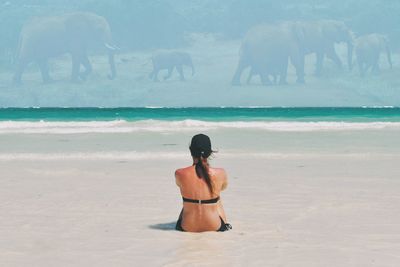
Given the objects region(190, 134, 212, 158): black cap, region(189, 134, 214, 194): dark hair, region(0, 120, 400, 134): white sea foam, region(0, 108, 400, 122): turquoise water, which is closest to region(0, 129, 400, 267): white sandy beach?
region(189, 134, 214, 194): dark hair

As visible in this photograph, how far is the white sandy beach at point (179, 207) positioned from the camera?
205 inches

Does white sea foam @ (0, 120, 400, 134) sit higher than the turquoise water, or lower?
higher

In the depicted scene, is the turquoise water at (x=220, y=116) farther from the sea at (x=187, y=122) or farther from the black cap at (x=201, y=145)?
the black cap at (x=201, y=145)

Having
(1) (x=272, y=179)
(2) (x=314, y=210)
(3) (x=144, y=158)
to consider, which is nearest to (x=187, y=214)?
(2) (x=314, y=210)

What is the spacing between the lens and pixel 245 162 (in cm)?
1273

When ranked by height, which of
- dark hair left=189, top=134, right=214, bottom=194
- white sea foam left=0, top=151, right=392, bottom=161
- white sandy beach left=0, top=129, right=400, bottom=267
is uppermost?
dark hair left=189, top=134, right=214, bottom=194

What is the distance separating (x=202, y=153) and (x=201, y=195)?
1.26 ft

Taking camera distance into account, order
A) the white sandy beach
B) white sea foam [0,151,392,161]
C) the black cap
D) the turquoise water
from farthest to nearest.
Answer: the turquoise water, white sea foam [0,151,392,161], the black cap, the white sandy beach

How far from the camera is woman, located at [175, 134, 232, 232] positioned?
20.0 ft

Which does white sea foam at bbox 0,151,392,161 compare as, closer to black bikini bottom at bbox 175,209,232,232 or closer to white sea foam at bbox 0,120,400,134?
black bikini bottom at bbox 175,209,232,232

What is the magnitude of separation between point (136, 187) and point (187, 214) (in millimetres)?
3106

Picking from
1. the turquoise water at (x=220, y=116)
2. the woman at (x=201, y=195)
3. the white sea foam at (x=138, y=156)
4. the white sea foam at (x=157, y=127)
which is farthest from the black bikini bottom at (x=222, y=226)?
the turquoise water at (x=220, y=116)

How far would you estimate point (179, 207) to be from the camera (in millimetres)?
7641

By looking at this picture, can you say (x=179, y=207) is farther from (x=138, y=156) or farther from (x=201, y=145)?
(x=138, y=156)
